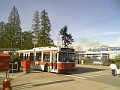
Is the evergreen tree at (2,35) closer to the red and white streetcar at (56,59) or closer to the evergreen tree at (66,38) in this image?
the evergreen tree at (66,38)

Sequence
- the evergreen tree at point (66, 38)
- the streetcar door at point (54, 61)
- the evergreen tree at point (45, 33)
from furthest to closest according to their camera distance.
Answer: the evergreen tree at point (66, 38)
the evergreen tree at point (45, 33)
the streetcar door at point (54, 61)

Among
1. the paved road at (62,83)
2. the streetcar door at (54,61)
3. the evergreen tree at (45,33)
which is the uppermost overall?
the evergreen tree at (45,33)

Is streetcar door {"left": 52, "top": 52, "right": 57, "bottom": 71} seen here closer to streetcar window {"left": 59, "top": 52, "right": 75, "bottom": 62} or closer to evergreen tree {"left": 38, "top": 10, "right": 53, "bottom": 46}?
streetcar window {"left": 59, "top": 52, "right": 75, "bottom": 62}

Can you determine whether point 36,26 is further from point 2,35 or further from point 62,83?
point 62,83

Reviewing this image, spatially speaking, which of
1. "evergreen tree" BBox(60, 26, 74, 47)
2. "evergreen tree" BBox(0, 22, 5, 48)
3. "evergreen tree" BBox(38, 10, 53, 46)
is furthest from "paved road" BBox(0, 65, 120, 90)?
"evergreen tree" BBox(60, 26, 74, 47)

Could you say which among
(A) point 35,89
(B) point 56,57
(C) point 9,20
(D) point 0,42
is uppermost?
(C) point 9,20

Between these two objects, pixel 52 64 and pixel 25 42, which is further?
pixel 25 42

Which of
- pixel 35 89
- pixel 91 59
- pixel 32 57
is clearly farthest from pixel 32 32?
pixel 35 89

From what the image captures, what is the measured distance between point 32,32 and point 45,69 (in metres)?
49.6

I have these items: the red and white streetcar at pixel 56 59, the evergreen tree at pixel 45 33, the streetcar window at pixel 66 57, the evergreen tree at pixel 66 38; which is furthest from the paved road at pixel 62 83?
the evergreen tree at pixel 66 38

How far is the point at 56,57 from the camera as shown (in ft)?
85.1

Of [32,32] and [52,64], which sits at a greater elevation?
[32,32]

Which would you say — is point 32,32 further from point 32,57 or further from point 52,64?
point 52,64

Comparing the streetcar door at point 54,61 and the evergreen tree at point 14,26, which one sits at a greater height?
the evergreen tree at point 14,26
